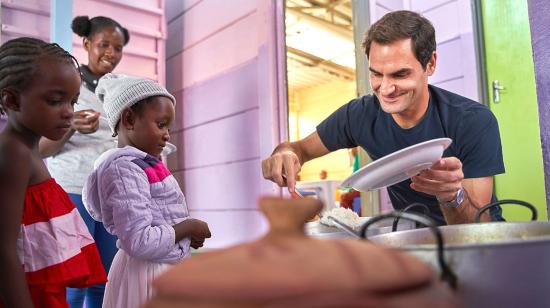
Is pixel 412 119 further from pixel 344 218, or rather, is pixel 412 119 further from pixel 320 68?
pixel 320 68

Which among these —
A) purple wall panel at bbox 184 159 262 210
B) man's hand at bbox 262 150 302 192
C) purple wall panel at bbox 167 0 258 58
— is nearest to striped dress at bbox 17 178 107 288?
man's hand at bbox 262 150 302 192

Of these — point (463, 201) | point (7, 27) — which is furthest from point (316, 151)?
point (7, 27)

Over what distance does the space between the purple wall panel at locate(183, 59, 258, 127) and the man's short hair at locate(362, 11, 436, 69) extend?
148 centimetres

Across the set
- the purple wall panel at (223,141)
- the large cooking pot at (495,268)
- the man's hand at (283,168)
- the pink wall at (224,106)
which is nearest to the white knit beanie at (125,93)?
the man's hand at (283,168)

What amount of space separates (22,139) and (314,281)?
889 mm

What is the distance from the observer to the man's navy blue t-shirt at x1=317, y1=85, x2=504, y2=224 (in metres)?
1.50

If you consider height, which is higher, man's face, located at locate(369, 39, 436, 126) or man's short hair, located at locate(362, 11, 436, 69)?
man's short hair, located at locate(362, 11, 436, 69)

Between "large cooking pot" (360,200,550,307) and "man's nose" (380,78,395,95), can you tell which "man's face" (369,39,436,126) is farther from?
"large cooking pot" (360,200,550,307)

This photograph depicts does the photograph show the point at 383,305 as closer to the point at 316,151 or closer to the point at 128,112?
the point at 128,112

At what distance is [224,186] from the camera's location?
334cm

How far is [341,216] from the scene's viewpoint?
144 cm

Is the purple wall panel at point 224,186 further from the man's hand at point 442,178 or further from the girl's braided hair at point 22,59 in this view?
the girl's braided hair at point 22,59

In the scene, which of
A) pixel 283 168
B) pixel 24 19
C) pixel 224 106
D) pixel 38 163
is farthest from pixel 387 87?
pixel 24 19

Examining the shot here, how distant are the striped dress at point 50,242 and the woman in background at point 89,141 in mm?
770
